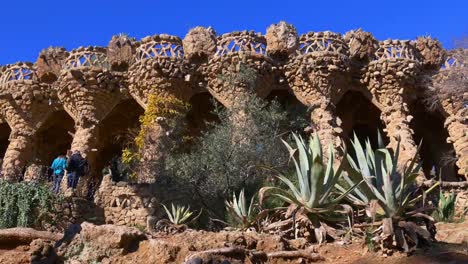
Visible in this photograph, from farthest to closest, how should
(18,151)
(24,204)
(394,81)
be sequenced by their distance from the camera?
1. (18,151)
2. (394,81)
3. (24,204)

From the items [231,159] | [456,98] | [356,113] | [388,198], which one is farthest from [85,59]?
[388,198]

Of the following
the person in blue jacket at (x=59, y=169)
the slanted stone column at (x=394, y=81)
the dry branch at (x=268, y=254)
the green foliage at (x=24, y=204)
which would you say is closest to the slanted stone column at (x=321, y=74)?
the slanted stone column at (x=394, y=81)

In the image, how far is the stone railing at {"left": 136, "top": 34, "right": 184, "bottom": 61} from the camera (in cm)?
1412

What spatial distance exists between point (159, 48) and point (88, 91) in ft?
7.60

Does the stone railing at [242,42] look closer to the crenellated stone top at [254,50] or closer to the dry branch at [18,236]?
the crenellated stone top at [254,50]

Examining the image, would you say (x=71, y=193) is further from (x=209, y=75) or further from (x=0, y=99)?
(x=0, y=99)

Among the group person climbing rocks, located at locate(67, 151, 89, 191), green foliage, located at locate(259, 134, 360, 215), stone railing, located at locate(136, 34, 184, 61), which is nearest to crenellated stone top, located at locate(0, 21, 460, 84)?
stone railing, located at locate(136, 34, 184, 61)

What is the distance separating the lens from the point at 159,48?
1423 cm

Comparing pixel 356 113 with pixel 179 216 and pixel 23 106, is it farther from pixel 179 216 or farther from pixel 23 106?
pixel 23 106

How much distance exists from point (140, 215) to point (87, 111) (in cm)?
500

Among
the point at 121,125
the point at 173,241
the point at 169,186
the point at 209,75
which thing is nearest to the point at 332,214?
the point at 173,241

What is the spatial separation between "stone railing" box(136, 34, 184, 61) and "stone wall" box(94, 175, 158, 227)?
438cm

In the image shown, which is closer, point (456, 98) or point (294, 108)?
point (456, 98)

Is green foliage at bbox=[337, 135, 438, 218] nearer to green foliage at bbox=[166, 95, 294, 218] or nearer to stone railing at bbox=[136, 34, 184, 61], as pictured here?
green foliage at bbox=[166, 95, 294, 218]
